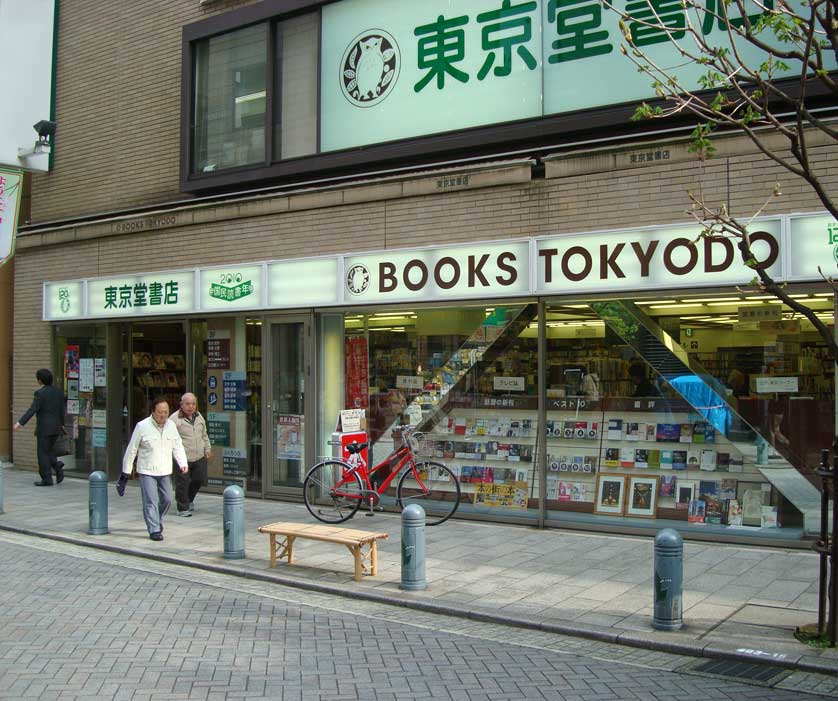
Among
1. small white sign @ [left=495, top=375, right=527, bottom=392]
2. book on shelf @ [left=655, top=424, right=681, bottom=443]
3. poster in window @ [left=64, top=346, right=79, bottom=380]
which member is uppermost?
poster in window @ [left=64, top=346, right=79, bottom=380]

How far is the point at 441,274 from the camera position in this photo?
11.1 m

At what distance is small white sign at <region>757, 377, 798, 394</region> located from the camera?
30.2 ft

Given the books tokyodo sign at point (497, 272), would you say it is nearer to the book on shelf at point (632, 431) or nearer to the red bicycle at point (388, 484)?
the book on shelf at point (632, 431)

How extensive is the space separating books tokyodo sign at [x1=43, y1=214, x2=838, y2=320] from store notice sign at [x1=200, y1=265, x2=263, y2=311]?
0.02 meters

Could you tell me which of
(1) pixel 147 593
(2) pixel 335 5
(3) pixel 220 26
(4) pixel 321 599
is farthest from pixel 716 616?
(3) pixel 220 26

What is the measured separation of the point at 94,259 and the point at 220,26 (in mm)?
4644

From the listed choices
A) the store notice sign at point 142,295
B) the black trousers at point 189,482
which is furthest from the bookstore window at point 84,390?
the black trousers at point 189,482

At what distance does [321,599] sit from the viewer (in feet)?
24.9

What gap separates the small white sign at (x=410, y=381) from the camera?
38.7 feet

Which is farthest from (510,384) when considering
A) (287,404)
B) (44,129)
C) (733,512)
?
(44,129)

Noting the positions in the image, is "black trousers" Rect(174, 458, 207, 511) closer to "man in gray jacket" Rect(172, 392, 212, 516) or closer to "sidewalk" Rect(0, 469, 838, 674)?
"man in gray jacket" Rect(172, 392, 212, 516)

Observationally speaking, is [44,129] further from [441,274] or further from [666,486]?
[666,486]

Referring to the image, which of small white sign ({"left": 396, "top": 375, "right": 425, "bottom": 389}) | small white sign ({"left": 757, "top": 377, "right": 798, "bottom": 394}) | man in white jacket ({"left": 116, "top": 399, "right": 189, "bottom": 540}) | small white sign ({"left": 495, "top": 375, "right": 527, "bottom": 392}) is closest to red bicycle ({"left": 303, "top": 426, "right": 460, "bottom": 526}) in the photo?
small white sign ({"left": 396, "top": 375, "right": 425, "bottom": 389})

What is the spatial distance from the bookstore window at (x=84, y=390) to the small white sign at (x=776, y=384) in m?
10.9
